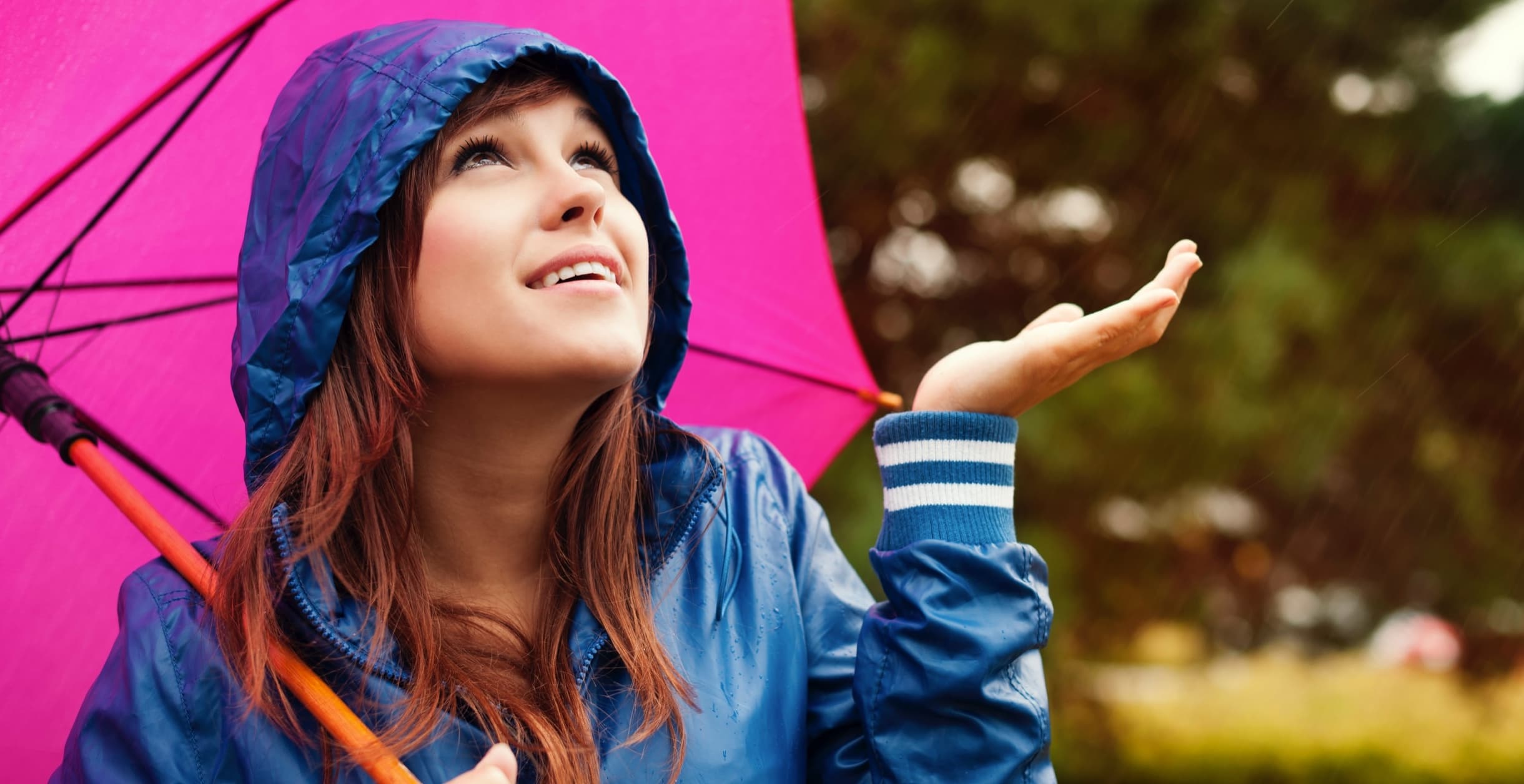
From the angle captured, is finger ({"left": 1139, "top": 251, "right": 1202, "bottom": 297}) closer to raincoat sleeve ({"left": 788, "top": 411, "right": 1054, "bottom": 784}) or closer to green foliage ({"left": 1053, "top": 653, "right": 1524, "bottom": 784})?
raincoat sleeve ({"left": 788, "top": 411, "right": 1054, "bottom": 784})

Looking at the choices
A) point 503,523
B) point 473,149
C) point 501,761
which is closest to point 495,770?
point 501,761

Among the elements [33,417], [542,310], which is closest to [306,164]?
[542,310]

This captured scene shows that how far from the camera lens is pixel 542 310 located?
5.52ft

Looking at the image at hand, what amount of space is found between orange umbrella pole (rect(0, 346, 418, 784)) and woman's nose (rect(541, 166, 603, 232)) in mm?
635

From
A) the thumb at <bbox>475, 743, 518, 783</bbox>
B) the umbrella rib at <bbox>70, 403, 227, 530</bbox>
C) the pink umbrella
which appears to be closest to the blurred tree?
the pink umbrella

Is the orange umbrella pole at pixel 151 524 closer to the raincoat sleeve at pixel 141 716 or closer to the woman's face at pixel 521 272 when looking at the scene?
the raincoat sleeve at pixel 141 716

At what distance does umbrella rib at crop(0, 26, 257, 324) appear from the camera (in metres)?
1.79

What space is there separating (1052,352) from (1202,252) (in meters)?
3.45

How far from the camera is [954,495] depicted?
179cm

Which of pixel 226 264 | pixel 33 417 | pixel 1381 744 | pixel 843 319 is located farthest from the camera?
pixel 1381 744

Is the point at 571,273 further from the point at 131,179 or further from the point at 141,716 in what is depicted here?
the point at 141,716

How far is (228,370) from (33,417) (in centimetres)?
29

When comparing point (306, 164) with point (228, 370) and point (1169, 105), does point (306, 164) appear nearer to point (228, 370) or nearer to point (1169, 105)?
point (228, 370)

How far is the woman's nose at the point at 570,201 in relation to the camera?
1.72m
